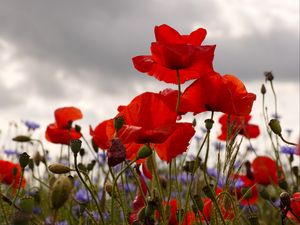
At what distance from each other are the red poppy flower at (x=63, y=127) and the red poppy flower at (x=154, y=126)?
1037 millimetres

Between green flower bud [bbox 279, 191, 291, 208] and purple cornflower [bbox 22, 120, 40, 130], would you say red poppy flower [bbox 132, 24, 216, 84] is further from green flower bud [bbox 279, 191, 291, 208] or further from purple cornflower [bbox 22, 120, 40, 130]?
purple cornflower [bbox 22, 120, 40, 130]

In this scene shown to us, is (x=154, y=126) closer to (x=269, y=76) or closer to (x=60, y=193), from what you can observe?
(x=60, y=193)

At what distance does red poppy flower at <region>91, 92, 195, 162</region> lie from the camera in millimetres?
1321

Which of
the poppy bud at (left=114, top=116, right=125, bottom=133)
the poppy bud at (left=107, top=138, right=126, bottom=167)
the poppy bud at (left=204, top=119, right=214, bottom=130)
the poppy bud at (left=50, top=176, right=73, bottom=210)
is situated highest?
the poppy bud at (left=204, top=119, right=214, bottom=130)

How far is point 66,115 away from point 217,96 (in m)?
1.16

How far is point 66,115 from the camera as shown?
2547 millimetres

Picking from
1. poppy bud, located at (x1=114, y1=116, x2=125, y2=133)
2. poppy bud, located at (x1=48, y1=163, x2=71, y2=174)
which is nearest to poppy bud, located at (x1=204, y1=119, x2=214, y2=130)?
poppy bud, located at (x1=114, y1=116, x2=125, y2=133)

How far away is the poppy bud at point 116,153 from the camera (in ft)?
3.91

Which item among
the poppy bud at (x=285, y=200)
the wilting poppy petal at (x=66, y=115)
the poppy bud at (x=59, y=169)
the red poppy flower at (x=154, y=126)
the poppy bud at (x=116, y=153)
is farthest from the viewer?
the wilting poppy petal at (x=66, y=115)

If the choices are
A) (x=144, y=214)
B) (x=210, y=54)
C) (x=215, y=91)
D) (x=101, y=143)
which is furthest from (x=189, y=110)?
(x=101, y=143)

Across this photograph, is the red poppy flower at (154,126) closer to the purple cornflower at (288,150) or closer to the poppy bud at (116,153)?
the poppy bud at (116,153)

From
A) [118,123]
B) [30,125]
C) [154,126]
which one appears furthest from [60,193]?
[30,125]

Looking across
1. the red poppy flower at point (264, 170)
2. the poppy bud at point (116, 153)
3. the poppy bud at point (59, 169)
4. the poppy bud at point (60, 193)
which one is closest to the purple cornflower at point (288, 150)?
the red poppy flower at point (264, 170)

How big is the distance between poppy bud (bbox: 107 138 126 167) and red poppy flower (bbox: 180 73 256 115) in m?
0.39
